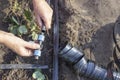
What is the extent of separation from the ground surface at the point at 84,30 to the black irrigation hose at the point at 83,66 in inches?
3.3

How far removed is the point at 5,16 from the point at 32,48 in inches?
31.5

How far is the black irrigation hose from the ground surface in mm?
85

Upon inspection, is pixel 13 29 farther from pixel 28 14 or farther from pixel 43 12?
pixel 43 12

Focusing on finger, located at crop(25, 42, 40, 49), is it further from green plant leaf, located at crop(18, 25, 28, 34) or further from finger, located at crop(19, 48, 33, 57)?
green plant leaf, located at crop(18, 25, 28, 34)

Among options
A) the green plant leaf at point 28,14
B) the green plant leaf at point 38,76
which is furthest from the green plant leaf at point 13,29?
the green plant leaf at point 38,76

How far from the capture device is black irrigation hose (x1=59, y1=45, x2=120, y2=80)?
277 cm

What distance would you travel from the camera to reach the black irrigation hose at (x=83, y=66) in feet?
9.09

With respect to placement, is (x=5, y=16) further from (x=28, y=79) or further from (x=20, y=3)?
(x=28, y=79)

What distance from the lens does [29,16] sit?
9.57ft

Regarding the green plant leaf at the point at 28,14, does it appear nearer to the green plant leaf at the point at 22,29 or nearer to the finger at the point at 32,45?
the green plant leaf at the point at 22,29

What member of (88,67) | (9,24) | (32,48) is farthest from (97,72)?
(9,24)

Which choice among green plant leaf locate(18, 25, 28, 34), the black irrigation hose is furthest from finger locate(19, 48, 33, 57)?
green plant leaf locate(18, 25, 28, 34)

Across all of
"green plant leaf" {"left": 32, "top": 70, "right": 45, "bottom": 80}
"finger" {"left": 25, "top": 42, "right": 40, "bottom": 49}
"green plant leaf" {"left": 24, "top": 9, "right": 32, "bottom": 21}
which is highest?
"green plant leaf" {"left": 24, "top": 9, "right": 32, "bottom": 21}

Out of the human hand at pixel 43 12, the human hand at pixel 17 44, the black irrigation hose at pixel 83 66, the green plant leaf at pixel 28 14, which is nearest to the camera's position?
the human hand at pixel 17 44
